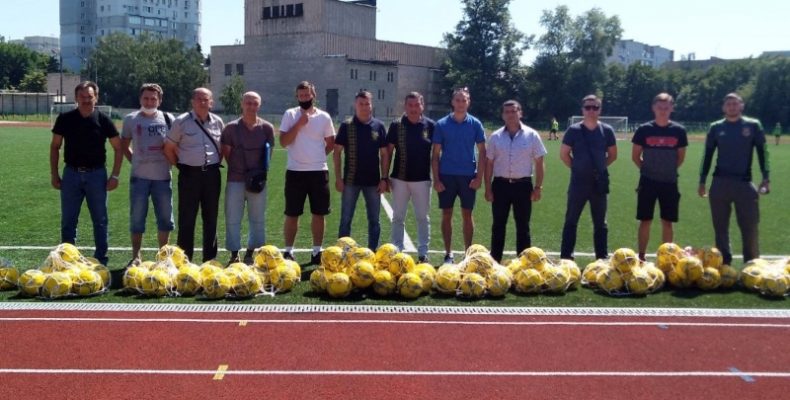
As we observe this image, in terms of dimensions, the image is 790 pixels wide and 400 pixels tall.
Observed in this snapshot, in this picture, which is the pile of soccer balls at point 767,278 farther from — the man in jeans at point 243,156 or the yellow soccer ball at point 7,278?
the yellow soccer ball at point 7,278

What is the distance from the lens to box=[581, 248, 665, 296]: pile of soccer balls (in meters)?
7.16

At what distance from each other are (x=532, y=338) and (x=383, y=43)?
2871 inches

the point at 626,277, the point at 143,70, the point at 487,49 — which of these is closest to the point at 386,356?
the point at 626,277

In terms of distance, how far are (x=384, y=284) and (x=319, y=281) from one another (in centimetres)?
62

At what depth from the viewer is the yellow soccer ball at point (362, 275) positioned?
7008 mm

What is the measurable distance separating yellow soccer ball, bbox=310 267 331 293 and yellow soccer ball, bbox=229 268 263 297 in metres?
0.51

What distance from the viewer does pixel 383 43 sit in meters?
76.6

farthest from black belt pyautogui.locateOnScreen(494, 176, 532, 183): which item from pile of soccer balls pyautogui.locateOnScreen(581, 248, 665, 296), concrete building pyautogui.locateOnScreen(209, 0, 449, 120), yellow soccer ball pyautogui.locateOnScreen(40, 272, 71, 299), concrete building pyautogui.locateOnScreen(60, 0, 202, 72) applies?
concrete building pyautogui.locateOnScreen(60, 0, 202, 72)

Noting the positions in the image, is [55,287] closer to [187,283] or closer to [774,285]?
[187,283]

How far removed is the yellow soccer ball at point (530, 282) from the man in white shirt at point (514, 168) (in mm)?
1076

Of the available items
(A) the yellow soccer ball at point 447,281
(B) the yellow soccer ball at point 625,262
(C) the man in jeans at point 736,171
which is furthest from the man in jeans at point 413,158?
(C) the man in jeans at point 736,171

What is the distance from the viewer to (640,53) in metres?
144

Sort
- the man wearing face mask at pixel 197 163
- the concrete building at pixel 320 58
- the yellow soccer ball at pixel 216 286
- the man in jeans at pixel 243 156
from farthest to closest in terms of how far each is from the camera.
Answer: the concrete building at pixel 320 58 → the man in jeans at pixel 243 156 → the man wearing face mask at pixel 197 163 → the yellow soccer ball at pixel 216 286

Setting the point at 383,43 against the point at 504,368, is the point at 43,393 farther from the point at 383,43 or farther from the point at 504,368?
the point at 383,43
